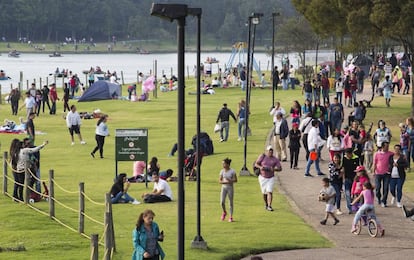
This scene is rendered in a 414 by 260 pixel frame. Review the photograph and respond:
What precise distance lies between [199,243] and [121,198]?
5635mm

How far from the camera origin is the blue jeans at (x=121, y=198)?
25.8 metres

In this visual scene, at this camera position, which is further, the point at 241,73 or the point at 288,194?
the point at 241,73

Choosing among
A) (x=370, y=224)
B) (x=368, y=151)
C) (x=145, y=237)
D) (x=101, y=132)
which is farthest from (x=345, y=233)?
(x=101, y=132)

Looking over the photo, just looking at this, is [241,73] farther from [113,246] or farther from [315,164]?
[113,246]

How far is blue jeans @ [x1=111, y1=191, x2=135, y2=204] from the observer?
2575cm

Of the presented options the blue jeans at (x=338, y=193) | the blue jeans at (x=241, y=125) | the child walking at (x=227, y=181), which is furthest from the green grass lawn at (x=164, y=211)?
the blue jeans at (x=338, y=193)

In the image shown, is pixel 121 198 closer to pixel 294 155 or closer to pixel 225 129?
pixel 294 155

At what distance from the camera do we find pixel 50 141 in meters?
42.2

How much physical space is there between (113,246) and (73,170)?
44.1ft

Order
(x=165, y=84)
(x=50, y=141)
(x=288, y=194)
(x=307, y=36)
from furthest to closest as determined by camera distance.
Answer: (x=307, y=36), (x=165, y=84), (x=50, y=141), (x=288, y=194)

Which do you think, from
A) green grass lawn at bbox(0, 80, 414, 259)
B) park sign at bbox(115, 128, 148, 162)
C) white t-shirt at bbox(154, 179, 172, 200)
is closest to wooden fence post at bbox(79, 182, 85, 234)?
green grass lawn at bbox(0, 80, 414, 259)

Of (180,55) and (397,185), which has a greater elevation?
(180,55)

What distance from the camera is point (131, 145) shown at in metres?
29.5

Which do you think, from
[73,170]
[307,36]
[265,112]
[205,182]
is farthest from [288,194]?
[307,36]
